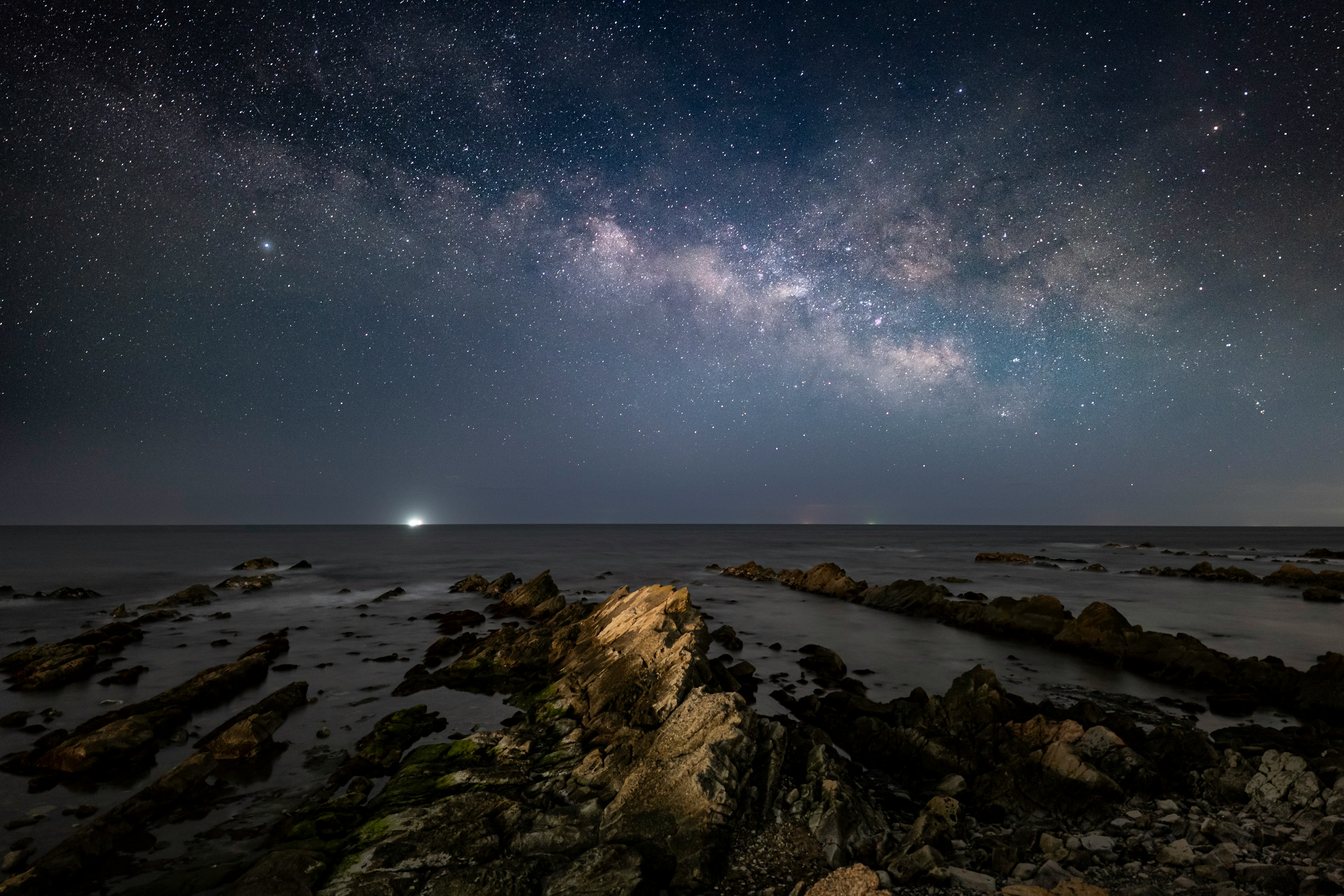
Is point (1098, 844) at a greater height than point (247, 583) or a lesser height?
greater

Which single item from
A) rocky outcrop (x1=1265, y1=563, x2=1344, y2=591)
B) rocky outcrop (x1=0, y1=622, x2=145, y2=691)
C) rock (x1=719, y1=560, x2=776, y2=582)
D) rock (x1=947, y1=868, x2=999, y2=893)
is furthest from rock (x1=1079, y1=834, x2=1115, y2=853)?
rocky outcrop (x1=1265, y1=563, x2=1344, y2=591)

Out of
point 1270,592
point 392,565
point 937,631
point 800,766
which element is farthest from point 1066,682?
point 392,565

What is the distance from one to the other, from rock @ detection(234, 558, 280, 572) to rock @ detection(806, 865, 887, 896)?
231 feet

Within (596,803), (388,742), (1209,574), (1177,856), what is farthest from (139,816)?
(1209,574)

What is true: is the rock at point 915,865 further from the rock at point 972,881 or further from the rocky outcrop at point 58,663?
the rocky outcrop at point 58,663

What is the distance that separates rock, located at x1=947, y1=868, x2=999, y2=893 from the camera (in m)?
7.48

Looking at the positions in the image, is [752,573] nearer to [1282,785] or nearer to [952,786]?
[952,786]

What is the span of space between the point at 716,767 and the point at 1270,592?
56.8m

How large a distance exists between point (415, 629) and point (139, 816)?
18.1 m

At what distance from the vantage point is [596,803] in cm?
972

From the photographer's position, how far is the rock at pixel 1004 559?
7212 centimetres

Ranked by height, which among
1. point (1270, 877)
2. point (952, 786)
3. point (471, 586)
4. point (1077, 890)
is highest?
point (1077, 890)

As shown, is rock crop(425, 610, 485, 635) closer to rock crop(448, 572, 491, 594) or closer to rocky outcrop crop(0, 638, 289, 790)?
rocky outcrop crop(0, 638, 289, 790)

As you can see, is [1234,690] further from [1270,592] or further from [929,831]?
[1270,592]
